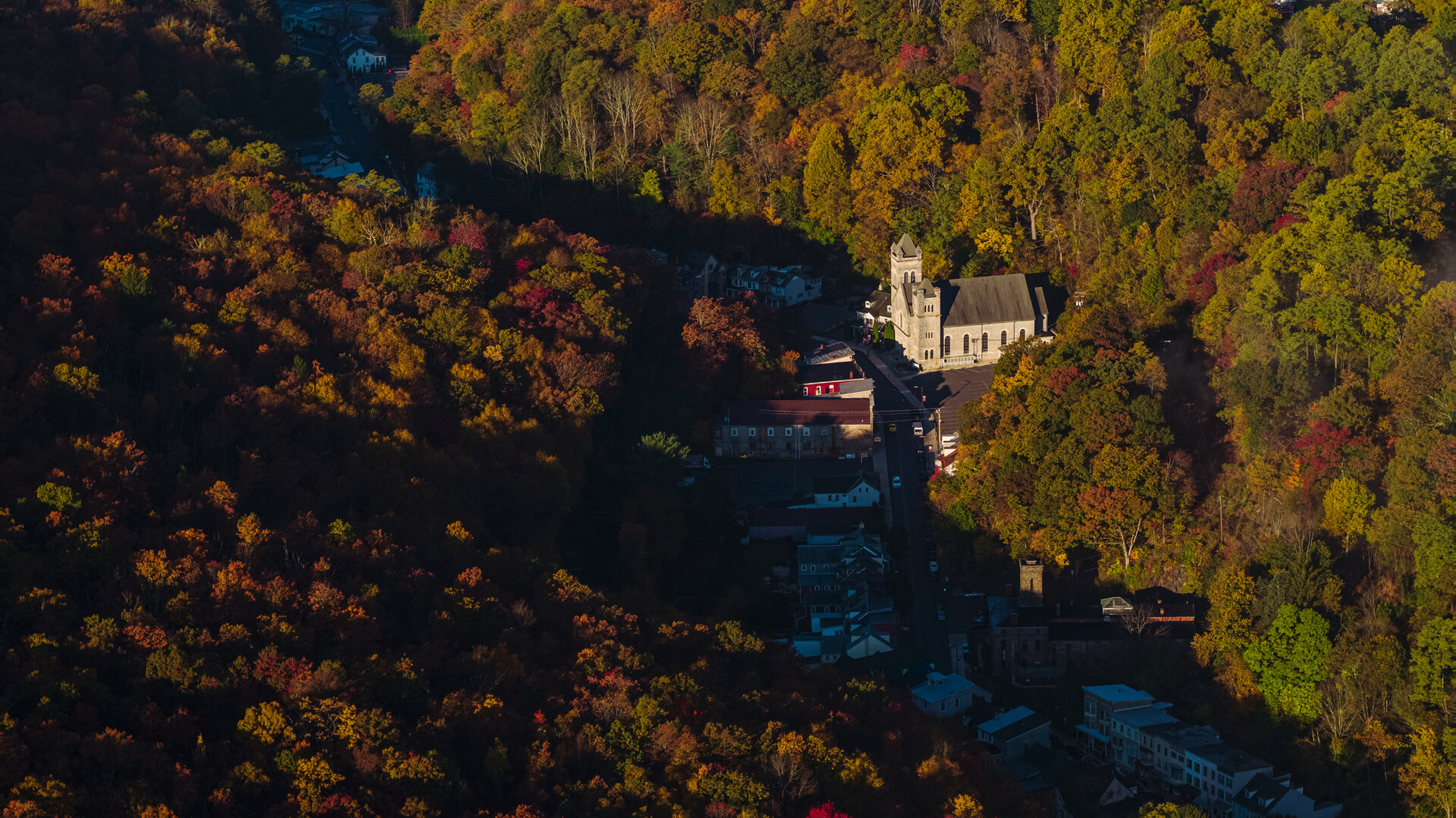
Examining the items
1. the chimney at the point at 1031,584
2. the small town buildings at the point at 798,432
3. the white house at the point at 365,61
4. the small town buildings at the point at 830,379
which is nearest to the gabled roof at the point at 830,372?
the small town buildings at the point at 830,379

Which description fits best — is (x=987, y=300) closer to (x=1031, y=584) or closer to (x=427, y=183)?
(x=1031, y=584)

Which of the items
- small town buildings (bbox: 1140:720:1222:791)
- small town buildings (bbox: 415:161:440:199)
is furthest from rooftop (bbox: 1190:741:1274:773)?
small town buildings (bbox: 415:161:440:199)

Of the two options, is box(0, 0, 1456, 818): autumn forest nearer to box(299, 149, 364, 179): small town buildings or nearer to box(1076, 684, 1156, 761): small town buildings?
box(1076, 684, 1156, 761): small town buildings

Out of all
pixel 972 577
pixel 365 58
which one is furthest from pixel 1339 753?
pixel 365 58

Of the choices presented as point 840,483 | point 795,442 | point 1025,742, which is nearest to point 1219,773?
point 1025,742

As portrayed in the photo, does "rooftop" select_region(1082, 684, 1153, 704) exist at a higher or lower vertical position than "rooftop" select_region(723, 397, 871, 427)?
lower

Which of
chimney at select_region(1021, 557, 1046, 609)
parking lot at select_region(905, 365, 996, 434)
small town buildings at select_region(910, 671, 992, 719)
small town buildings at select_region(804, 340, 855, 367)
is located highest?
small town buildings at select_region(804, 340, 855, 367)
